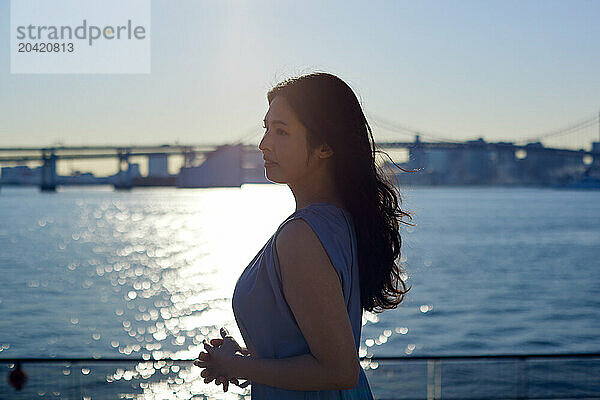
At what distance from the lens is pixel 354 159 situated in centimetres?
119

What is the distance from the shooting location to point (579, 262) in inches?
1373

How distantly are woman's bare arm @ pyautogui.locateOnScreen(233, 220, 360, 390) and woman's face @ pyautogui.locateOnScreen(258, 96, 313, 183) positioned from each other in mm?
129

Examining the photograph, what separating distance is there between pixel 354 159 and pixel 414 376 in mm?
3577

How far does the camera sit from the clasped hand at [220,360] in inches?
44.2

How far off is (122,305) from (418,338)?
10106 millimetres

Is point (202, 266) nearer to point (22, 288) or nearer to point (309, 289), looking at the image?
point (22, 288)

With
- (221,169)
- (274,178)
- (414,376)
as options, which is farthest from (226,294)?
(221,169)

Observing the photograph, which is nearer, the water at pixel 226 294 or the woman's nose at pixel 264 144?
the woman's nose at pixel 264 144

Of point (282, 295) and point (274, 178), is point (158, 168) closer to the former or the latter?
point (274, 178)

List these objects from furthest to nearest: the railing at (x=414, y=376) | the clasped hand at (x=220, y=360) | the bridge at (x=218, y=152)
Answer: the bridge at (x=218, y=152)
the railing at (x=414, y=376)
the clasped hand at (x=220, y=360)

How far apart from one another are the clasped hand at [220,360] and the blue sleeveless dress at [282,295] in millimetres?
38

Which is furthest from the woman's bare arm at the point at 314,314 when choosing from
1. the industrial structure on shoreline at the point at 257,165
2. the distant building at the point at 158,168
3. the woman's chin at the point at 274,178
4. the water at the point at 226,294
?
the distant building at the point at 158,168

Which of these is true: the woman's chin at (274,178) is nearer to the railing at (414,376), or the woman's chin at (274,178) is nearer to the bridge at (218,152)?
the railing at (414,376)

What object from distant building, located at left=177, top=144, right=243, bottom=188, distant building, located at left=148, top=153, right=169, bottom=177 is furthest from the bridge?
distant building, located at left=148, top=153, right=169, bottom=177
